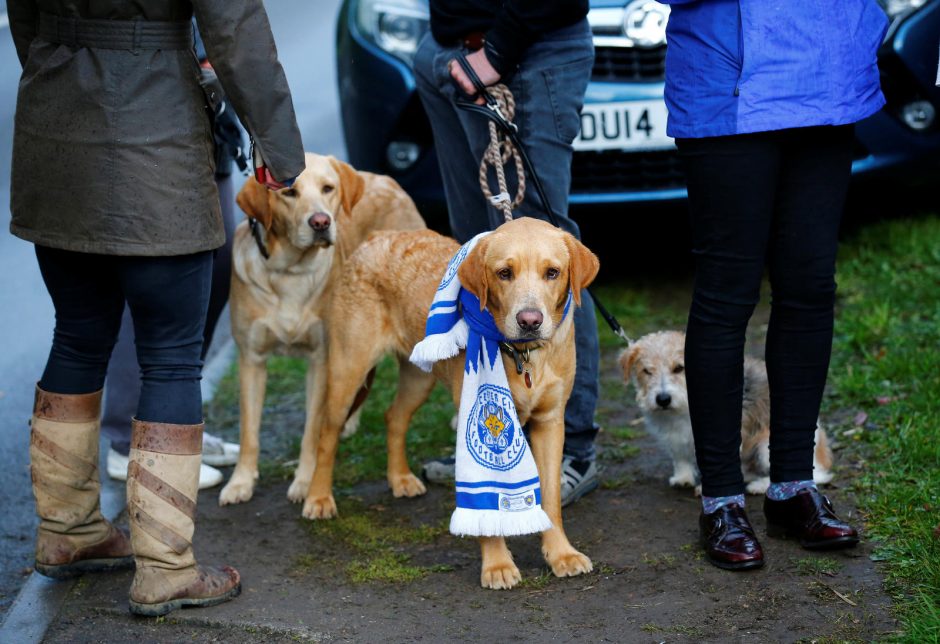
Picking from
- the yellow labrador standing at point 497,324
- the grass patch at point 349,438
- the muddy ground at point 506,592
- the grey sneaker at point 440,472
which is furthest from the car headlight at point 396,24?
the muddy ground at point 506,592

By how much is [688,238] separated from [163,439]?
16.4 ft

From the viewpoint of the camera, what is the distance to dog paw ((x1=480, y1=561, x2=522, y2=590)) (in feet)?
12.1

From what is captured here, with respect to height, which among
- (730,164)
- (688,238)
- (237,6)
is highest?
(237,6)

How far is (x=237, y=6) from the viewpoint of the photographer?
10.4 feet

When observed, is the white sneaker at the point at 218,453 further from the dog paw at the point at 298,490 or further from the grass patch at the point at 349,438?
the dog paw at the point at 298,490

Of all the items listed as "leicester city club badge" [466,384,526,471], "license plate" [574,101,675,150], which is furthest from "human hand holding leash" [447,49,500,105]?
"license plate" [574,101,675,150]

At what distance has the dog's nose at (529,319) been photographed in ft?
11.5

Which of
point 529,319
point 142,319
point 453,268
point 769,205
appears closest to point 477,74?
point 453,268

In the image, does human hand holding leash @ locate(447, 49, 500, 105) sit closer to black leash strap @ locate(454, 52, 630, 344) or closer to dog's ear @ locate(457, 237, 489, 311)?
black leash strap @ locate(454, 52, 630, 344)

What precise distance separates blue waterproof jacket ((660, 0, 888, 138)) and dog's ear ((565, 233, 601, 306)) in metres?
0.47

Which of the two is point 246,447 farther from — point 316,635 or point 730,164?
point 730,164

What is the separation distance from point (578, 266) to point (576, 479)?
3.42 ft

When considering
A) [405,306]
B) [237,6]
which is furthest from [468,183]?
[237,6]

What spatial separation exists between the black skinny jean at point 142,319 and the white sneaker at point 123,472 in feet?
3.86
